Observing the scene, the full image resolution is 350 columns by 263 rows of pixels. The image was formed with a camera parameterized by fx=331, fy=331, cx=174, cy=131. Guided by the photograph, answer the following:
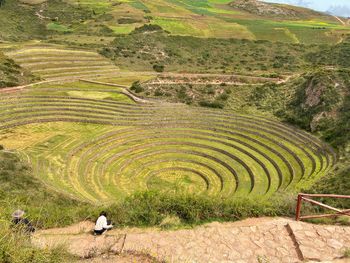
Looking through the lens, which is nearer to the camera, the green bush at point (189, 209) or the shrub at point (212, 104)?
the green bush at point (189, 209)

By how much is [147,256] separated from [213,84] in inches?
1527

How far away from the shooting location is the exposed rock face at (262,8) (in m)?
120

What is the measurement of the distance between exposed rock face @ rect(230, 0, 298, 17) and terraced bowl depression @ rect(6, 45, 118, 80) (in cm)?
8112

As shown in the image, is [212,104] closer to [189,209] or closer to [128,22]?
[189,209]

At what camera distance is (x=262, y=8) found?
403 ft

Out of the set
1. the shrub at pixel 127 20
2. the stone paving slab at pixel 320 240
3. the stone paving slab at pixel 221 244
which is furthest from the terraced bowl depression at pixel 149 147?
the shrub at pixel 127 20

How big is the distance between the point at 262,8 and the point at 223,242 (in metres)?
126

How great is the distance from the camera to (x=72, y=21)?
88.1 m

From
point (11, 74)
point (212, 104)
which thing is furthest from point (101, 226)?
point (11, 74)

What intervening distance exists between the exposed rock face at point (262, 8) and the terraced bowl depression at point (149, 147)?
92628mm

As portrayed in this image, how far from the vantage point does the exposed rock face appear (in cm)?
11981

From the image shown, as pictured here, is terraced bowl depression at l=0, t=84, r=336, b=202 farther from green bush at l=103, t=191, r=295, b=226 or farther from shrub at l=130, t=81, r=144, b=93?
green bush at l=103, t=191, r=295, b=226

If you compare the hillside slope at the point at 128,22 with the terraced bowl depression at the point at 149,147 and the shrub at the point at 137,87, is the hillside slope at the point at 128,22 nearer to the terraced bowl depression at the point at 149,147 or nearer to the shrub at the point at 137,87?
the shrub at the point at 137,87

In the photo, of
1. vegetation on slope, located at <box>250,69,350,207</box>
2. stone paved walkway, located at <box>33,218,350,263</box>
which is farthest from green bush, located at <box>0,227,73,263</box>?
vegetation on slope, located at <box>250,69,350,207</box>
